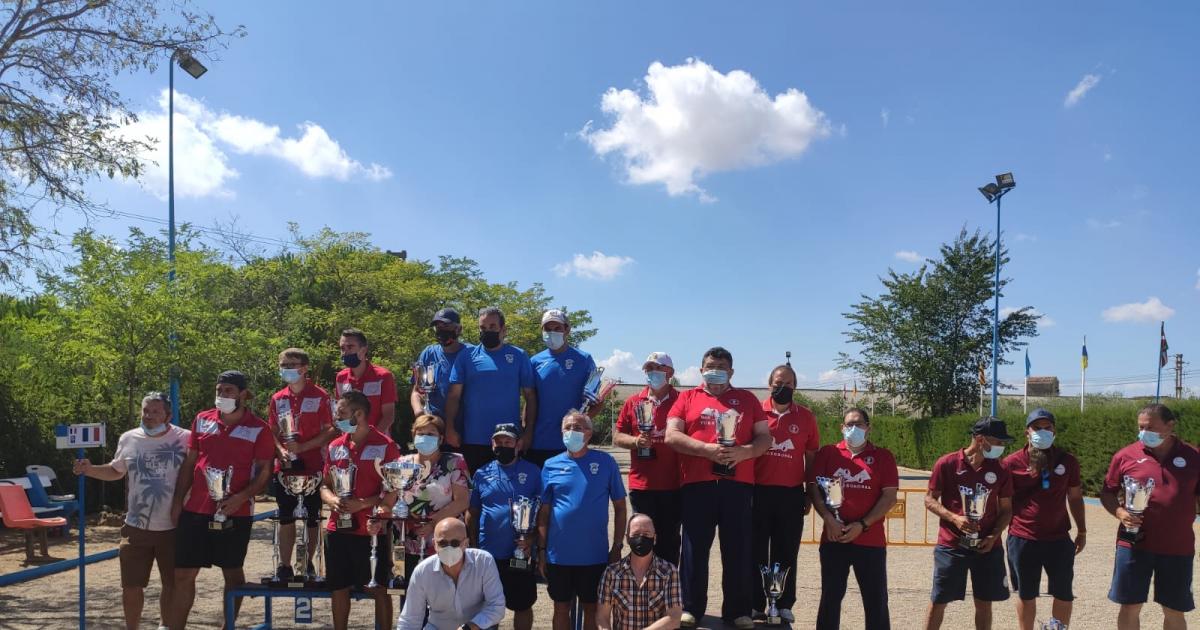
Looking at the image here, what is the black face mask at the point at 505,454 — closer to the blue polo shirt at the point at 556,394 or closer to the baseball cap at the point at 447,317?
the blue polo shirt at the point at 556,394

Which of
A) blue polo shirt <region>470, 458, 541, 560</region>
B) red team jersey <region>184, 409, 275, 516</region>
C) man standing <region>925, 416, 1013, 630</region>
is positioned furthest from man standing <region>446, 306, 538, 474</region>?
man standing <region>925, 416, 1013, 630</region>

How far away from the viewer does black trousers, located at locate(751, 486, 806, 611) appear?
5965mm

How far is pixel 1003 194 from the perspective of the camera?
1273 inches

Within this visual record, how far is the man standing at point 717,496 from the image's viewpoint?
5.64m

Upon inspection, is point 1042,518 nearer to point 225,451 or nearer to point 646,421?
point 646,421

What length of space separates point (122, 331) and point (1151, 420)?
49.9 feet

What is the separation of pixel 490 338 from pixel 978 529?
4088 millimetres

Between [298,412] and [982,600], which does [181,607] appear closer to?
[298,412]

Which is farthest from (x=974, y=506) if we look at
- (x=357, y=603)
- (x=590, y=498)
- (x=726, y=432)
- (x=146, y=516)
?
(x=146, y=516)

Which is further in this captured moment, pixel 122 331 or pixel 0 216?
pixel 122 331

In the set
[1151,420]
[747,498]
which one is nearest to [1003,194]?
[1151,420]

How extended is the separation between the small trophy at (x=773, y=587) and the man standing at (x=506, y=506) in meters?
1.72

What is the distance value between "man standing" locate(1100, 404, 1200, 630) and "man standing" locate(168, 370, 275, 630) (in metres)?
7.02

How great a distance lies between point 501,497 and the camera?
18.3 feet
